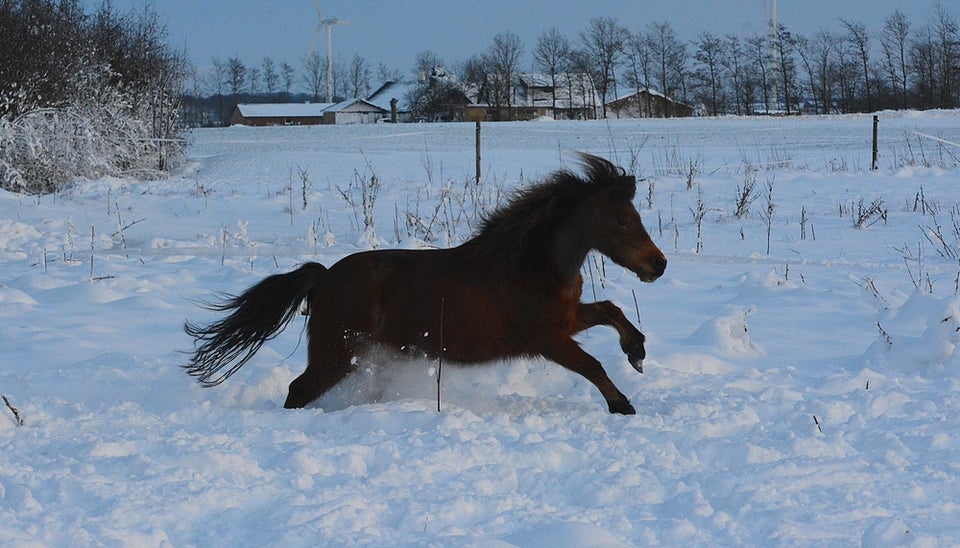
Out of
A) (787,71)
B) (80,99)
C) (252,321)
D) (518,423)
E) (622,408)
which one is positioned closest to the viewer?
(518,423)

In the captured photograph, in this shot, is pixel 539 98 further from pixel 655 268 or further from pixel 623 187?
pixel 655 268

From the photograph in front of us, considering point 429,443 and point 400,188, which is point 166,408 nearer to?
point 429,443

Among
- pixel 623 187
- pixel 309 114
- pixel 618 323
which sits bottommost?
pixel 618 323

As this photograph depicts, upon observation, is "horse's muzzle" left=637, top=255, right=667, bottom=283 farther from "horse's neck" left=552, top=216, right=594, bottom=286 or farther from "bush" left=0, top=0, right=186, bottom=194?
"bush" left=0, top=0, right=186, bottom=194

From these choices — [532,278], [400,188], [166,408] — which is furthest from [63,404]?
[400,188]

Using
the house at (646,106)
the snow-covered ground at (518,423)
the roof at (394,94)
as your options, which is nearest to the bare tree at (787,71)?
the house at (646,106)

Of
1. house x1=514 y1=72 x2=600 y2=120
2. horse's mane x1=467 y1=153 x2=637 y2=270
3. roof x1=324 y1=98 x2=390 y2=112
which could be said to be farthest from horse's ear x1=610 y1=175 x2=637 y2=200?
roof x1=324 y1=98 x2=390 y2=112

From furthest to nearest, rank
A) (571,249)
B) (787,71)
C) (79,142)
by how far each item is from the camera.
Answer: (787,71) < (79,142) < (571,249)

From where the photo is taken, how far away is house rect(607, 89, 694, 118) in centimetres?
7050

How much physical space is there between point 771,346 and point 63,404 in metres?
3.95

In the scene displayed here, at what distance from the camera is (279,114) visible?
3654 inches

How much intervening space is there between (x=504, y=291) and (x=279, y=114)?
3599 inches

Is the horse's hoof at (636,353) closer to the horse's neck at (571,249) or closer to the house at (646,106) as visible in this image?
the horse's neck at (571,249)

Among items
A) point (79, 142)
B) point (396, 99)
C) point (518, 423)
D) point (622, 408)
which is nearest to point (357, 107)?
point (396, 99)
